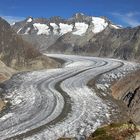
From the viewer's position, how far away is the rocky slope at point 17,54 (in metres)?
64.9

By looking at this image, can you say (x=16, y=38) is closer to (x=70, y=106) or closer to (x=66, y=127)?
(x=70, y=106)

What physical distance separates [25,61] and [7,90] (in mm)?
21279

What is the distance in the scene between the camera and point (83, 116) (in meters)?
33.3

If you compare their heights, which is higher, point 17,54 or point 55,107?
point 17,54

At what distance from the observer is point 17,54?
66625 millimetres

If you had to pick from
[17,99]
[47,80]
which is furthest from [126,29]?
[17,99]

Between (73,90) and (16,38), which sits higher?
(16,38)

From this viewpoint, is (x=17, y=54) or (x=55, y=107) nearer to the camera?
(x=55, y=107)

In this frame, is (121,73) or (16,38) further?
(16,38)

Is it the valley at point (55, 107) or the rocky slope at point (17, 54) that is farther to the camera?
the rocky slope at point (17, 54)

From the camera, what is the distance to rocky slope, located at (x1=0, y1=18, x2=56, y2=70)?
6494cm

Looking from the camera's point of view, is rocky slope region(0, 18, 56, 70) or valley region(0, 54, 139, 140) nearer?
valley region(0, 54, 139, 140)

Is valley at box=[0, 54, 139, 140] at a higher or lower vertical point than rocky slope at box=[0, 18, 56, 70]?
lower

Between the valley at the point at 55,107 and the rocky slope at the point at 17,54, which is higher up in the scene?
the rocky slope at the point at 17,54
